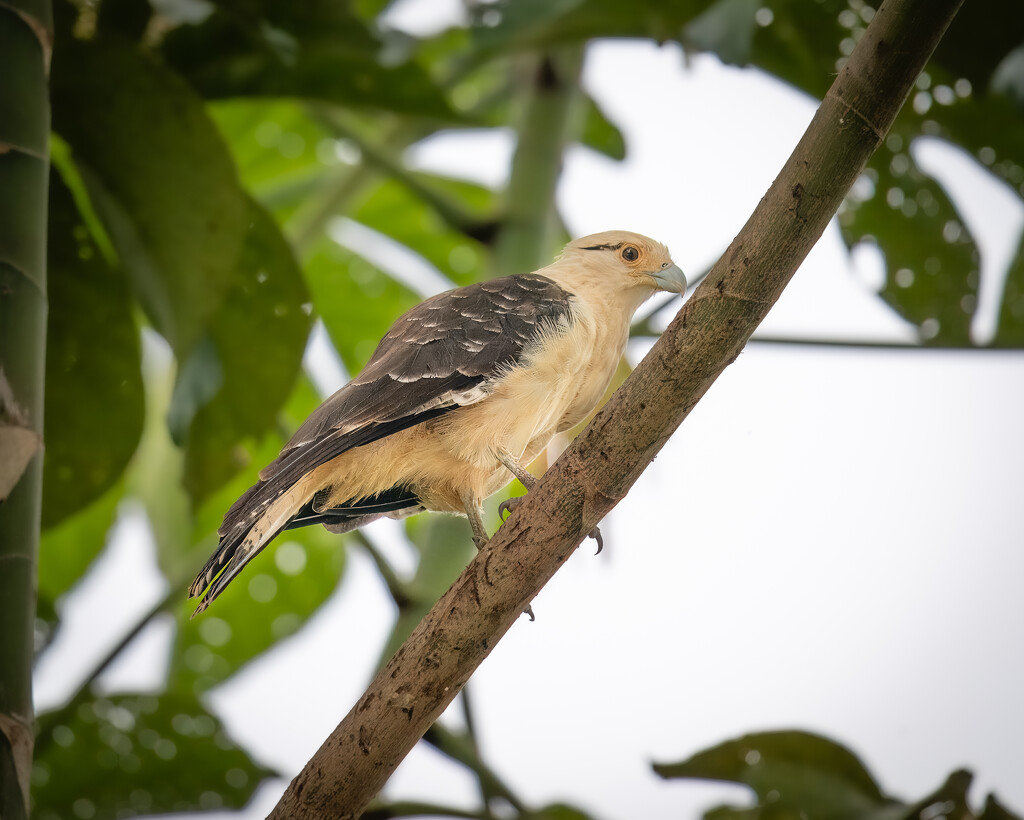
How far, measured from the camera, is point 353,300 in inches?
201

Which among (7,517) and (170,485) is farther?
(170,485)

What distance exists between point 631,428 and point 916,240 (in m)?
2.63

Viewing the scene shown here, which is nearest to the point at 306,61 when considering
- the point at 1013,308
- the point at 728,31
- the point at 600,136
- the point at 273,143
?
the point at 728,31

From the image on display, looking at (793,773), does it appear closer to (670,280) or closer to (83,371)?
(670,280)

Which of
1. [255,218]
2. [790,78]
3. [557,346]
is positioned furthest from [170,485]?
[790,78]

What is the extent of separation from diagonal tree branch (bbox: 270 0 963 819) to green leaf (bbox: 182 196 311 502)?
144 centimetres

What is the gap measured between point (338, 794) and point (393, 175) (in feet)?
7.75

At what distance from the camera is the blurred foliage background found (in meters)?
3.03

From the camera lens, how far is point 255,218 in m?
3.34

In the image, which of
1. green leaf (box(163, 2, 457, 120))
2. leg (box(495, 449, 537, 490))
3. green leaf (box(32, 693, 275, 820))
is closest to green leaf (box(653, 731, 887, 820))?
leg (box(495, 449, 537, 490))

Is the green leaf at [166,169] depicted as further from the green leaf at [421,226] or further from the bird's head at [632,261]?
the green leaf at [421,226]

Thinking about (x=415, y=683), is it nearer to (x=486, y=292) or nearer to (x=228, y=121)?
(x=486, y=292)

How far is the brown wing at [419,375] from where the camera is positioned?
2.54m

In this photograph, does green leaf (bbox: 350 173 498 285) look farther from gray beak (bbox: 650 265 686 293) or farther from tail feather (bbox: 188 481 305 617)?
tail feather (bbox: 188 481 305 617)
